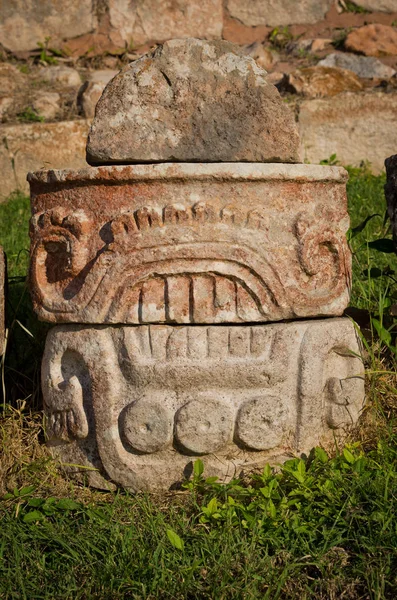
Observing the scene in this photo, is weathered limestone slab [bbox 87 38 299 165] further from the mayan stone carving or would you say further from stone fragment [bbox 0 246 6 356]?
stone fragment [bbox 0 246 6 356]

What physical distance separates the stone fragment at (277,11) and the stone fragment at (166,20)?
209 mm

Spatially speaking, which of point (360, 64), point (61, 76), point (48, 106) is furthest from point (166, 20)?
point (360, 64)

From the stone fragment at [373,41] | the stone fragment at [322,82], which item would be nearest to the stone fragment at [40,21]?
the stone fragment at [322,82]

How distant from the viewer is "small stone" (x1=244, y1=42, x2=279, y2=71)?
7.49m

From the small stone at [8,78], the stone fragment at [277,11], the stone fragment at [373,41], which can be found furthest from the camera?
the stone fragment at [277,11]

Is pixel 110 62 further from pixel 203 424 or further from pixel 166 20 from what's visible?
pixel 203 424

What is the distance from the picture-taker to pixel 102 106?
2998 mm

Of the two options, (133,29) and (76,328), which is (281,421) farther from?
(133,29)

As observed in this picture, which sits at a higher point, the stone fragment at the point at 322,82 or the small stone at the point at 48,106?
the stone fragment at the point at 322,82

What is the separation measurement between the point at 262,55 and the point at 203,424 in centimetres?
552

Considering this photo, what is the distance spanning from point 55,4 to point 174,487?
6108mm

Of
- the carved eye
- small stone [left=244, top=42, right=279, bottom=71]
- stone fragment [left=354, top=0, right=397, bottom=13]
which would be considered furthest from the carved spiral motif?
stone fragment [left=354, top=0, right=397, bottom=13]

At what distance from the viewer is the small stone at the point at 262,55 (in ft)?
24.6

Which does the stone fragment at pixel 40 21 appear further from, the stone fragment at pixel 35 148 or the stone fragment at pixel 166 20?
the stone fragment at pixel 35 148
